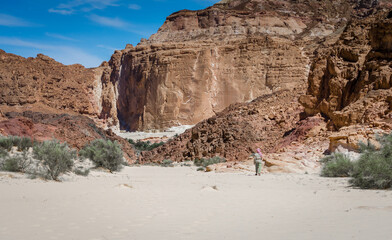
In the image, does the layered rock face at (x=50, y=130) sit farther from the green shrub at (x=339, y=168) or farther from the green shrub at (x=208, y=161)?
the green shrub at (x=339, y=168)

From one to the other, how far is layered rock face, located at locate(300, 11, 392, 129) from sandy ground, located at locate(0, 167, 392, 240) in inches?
392

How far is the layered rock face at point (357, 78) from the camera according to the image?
16641 millimetres

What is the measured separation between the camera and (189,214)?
18.0 ft

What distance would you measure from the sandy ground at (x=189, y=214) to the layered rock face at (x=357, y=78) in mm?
9969

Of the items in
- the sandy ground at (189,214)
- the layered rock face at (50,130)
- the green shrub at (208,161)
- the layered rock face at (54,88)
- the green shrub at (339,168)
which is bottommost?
the sandy ground at (189,214)

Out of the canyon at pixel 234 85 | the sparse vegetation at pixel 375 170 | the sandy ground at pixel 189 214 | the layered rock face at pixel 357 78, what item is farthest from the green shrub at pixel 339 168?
the layered rock face at pixel 357 78

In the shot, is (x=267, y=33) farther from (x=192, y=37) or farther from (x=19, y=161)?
(x=19, y=161)

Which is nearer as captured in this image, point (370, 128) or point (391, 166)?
point (391, 166)

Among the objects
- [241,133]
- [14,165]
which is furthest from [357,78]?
[14,165]

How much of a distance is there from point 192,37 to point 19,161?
6193 centimetres

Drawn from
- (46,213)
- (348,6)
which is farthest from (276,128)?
(348,6)

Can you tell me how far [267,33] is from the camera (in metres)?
68.4

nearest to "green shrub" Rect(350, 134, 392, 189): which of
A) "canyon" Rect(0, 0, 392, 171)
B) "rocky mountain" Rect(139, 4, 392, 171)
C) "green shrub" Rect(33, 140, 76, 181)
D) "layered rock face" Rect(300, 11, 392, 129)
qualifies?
"rocky mountain" Rect(139, 4, 392, 171)

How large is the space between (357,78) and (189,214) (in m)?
16.6
